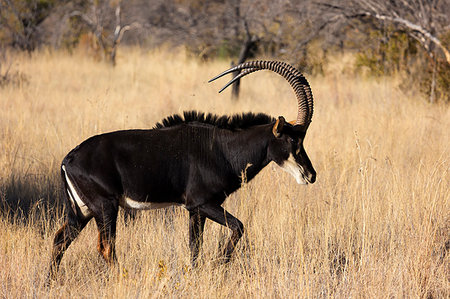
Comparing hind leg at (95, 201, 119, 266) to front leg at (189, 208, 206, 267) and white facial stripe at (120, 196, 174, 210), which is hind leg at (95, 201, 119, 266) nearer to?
white facial stripe at (120, 196, 174, 210)

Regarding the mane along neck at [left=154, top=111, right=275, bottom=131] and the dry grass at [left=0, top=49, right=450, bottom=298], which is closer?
the dry grass at [left=0, top=49, right=450, bottom=298]

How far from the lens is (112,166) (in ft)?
14.5

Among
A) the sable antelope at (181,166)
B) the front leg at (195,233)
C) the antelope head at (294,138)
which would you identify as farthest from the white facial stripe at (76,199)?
the antelope head at (294,138)

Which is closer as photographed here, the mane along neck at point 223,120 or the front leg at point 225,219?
the front leg at point 225,219

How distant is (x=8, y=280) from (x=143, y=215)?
1.64 m

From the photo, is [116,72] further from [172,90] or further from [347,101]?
[347,101]

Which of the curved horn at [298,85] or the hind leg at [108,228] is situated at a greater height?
the curved horn at [298,85]

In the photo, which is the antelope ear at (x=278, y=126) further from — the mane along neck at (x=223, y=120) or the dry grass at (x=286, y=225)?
the dry grass at (x=286, y=225)

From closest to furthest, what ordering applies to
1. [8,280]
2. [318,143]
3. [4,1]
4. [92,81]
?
[8,280]
[318,143]
[92,81]
[4,1]

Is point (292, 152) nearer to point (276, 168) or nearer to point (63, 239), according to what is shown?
point (276, 168)

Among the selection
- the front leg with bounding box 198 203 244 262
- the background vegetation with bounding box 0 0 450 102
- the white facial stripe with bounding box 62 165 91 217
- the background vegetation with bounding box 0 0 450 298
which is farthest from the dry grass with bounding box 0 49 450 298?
the background vegetation with bounding box 0 0 450 102

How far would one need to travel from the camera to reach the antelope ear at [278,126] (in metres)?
4.57

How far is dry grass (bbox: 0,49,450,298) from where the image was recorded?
4.18 metres

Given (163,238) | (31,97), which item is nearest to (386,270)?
(163,238)
